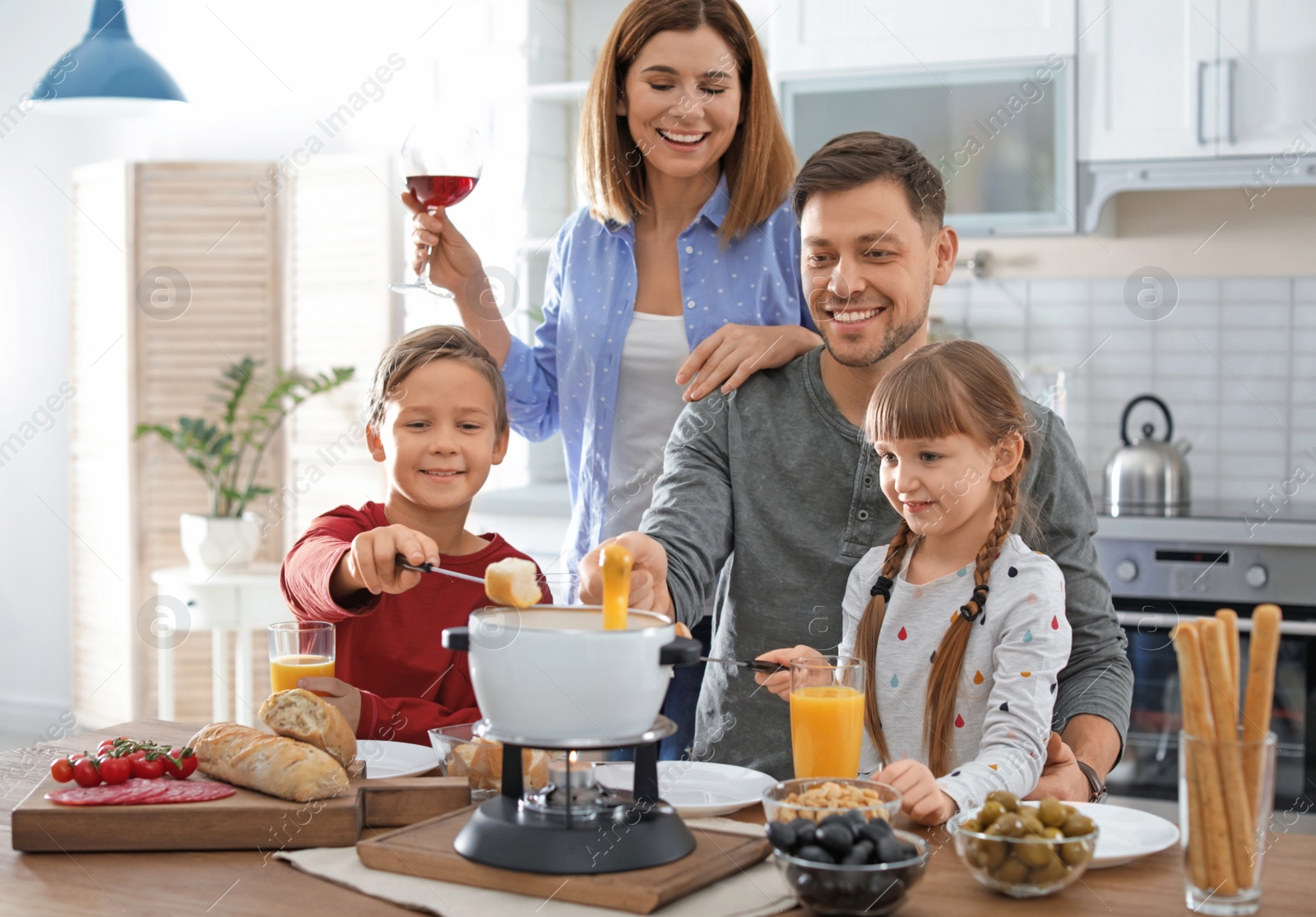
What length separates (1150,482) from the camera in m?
3.09

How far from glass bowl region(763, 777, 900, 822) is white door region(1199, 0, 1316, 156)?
8.20ft

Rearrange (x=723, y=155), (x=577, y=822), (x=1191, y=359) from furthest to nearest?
(x=1191, y=359) → (x=723, y=155) → (x=577, y=822)

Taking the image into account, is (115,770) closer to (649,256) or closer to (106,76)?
(649,256)

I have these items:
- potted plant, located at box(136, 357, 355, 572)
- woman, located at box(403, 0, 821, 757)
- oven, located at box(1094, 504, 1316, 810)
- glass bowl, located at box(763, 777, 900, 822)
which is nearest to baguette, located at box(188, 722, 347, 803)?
glass bowl, located at box(763, 777, 900, 822)

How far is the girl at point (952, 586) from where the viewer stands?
1389mm

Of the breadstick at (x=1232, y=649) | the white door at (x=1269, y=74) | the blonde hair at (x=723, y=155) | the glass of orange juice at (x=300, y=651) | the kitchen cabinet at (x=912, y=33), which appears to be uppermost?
the kitchen cabinet at (x=912, y=33)

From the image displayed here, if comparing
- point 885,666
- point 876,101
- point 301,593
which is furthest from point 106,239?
point 885,666

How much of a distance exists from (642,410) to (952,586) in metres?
0.78

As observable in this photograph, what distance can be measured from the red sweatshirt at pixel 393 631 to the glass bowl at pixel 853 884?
2.05 ft

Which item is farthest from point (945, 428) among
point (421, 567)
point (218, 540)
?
point (218, 540)

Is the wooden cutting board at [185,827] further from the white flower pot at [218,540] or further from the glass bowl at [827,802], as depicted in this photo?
the white flower pot at [218,540]

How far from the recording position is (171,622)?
4.25m

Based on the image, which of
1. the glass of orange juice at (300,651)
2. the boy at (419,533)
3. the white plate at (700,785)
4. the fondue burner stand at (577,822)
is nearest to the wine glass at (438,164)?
the boy at (419,533)

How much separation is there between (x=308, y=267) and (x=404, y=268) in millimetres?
328
